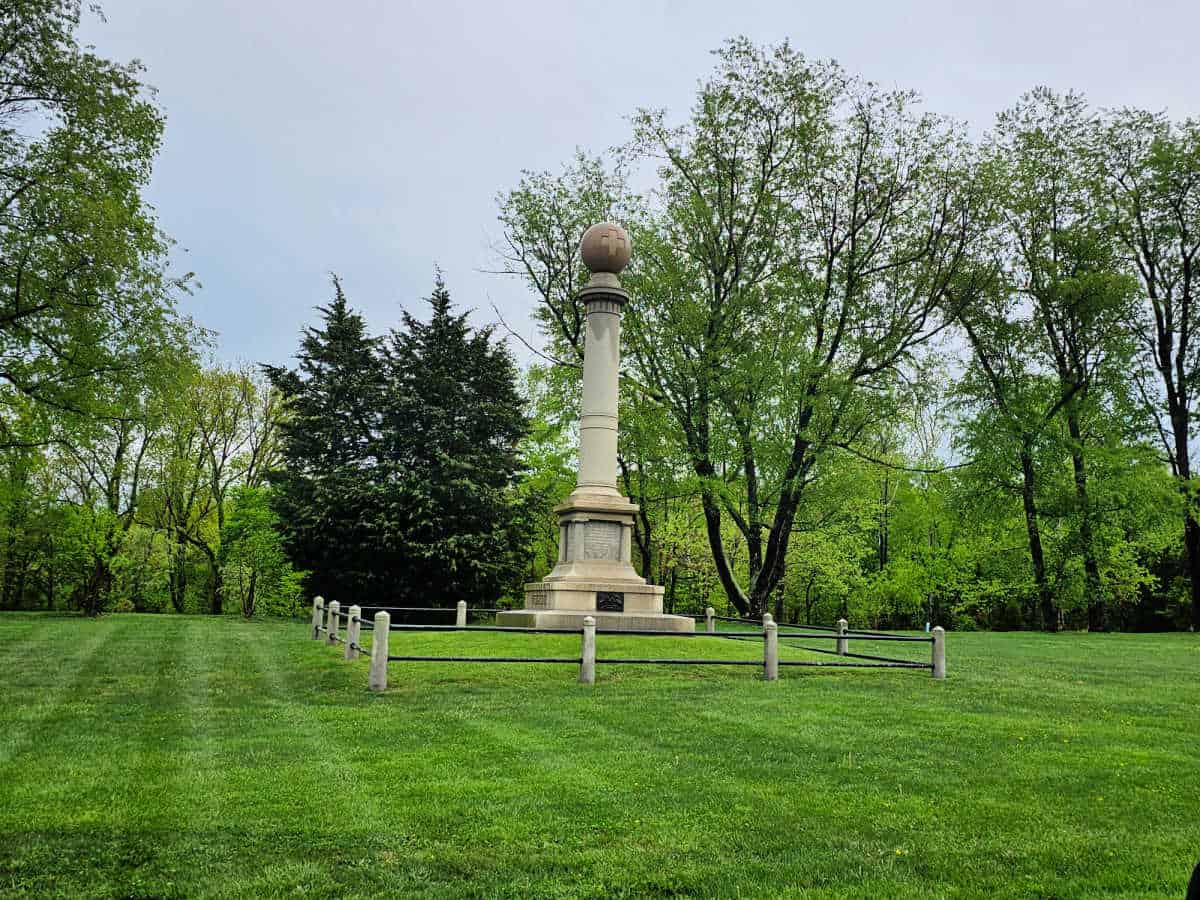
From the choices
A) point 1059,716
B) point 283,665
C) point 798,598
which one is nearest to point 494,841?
point 1059,716

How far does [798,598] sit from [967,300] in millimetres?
31945

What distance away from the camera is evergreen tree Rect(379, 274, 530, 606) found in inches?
1314

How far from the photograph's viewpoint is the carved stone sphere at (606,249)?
75.5 ft

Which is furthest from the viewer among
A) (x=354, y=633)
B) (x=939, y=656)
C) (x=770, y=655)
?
(x=354, y=633)

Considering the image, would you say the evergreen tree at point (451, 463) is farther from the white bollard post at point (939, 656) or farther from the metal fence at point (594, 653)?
the white bollard post at point (939, 656)

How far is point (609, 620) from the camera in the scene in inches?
772

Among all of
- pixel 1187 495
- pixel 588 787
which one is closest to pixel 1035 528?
pixel 1187 495

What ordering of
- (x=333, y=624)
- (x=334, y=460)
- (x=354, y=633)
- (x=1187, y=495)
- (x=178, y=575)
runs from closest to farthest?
1. (x=354, y=633)
2. (x=333, y=624)
3. (x=1187, y=495)
4. (x=334, y=460)
5. (x=178, y=575)

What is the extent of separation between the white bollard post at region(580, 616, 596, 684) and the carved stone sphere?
37.7 ft

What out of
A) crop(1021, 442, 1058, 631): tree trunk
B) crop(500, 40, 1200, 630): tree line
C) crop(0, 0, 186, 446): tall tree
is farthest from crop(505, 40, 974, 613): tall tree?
crop(0, 0, 186, 446): tall tree

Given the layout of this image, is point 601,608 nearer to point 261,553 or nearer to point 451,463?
point 451,463

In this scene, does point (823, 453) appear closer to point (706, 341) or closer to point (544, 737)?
point (706, 341)

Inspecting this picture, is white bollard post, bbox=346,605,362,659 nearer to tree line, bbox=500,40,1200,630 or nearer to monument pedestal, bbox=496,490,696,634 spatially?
monument pedestal, bbox=496,490,696,634

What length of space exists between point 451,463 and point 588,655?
2018 cm
